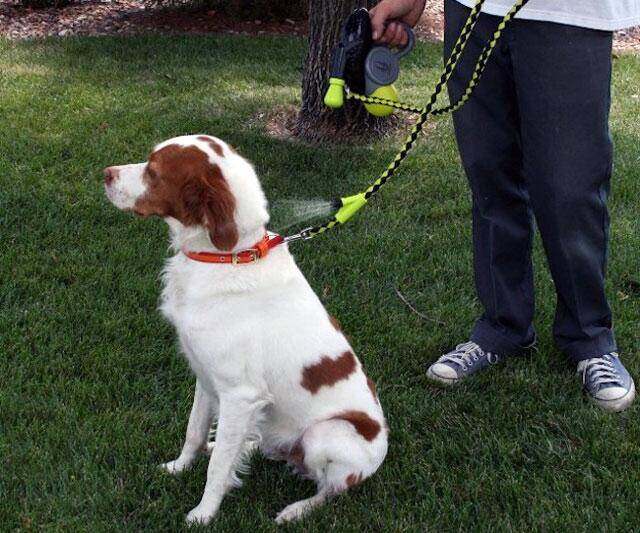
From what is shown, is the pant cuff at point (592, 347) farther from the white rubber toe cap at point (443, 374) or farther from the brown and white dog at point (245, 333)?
the brown and white dog at point (245, 333)

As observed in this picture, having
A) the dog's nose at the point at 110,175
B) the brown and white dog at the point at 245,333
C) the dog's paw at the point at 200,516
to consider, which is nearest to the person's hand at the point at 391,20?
the brown and white dog at the point at 245,333

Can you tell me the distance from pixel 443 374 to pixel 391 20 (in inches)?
59.2

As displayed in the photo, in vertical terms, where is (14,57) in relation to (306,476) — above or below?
below

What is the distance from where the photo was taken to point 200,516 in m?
2.96

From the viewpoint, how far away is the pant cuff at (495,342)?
395cm

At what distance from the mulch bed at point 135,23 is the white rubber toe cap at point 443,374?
7437 mm

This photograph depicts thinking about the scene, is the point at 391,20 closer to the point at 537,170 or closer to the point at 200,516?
the point at 537,170

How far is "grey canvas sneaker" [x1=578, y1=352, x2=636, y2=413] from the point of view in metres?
3.64

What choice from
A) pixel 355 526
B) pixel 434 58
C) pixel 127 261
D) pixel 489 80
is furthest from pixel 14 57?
pixel 355 526

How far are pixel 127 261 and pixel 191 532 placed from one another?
2213mm

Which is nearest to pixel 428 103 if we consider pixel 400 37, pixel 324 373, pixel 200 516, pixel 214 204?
pixel 400 37

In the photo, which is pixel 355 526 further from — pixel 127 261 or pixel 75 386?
pixel 127 261

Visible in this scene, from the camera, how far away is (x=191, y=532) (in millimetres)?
2920

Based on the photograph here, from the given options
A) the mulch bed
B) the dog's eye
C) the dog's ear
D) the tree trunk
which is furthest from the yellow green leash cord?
the mulch bed
